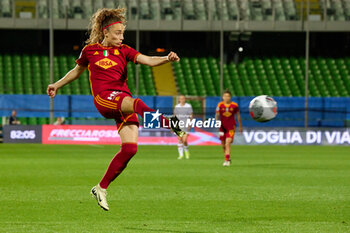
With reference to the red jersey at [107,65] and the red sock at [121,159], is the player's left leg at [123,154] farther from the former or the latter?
the red jersey at [107,65]

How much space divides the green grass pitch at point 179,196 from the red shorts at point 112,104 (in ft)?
4.54

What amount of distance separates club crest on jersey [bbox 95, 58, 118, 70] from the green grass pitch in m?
1.96

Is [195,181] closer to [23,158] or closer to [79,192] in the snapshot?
[79,192]

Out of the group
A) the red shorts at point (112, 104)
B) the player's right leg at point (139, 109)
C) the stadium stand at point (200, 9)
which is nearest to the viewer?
the player's right leg at point (139, 109)

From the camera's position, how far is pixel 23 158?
23016mm

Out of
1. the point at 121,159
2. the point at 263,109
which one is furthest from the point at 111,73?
the point at 263,109

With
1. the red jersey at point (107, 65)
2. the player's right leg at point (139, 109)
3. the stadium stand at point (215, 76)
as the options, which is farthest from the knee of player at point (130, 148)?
the stadium stand at point (215, 76)

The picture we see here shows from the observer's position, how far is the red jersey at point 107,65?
8406mm

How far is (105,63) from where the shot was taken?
846 centimetres

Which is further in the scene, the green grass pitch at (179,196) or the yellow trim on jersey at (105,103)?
the green grass pitch at (179,196)

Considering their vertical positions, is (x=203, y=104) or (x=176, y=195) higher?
(x=176, y=195)

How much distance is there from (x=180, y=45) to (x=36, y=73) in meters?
11.1

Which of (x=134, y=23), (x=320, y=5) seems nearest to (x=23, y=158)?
(x=134, y=23)

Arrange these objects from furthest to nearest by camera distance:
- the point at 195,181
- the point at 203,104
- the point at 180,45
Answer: the point at 180,45 < the point at 203,104 < the point at 195,181
